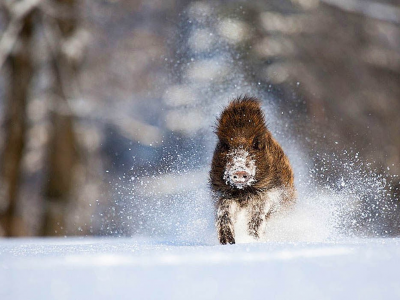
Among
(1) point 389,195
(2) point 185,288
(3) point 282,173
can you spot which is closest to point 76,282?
(2) point 185,288

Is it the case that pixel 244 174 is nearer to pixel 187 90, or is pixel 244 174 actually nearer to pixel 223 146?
pixel 223 146

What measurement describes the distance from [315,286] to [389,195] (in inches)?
433

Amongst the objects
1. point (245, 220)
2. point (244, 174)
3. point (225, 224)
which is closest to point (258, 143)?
point (244, 174)

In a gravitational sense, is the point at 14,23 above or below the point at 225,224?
above

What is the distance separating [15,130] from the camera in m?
13.4

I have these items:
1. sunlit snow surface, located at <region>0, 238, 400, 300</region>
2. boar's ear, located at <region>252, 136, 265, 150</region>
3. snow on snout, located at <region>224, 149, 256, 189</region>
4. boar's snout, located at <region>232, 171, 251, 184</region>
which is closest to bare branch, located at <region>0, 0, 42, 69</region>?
boar's ear, located at <region>252, 136, 265, 150</region>

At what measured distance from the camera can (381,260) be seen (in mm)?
3492

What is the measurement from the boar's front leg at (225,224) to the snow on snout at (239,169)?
0.68 ft

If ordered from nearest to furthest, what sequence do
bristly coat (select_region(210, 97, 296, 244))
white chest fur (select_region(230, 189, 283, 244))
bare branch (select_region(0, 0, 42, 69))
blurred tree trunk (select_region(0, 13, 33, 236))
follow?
bristly coat (select_region(210, 97, 296, 244)) < white chest fur (select_region(230, 189, 283, 244)) < bare branch (select_region(0, 0, 42, 69)) < blurred tree trunk (select_region(0, 13, 33, 236))

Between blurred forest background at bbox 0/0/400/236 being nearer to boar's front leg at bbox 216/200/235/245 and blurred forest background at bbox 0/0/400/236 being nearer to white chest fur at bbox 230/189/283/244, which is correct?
white chest fur at bbox 230/189/283/244

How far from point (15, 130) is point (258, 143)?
8600mm

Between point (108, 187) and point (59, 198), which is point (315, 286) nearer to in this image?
point (59, 198)

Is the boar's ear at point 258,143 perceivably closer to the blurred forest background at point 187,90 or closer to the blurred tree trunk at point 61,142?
the blurred forest background at point 187,90

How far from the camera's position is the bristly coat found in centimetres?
570
